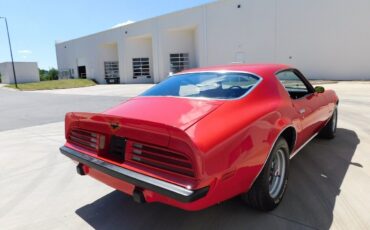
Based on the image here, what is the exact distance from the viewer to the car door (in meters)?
3.20

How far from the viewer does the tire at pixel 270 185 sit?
7.90 feet

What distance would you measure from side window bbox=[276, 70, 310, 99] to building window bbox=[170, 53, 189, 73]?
25435 mm

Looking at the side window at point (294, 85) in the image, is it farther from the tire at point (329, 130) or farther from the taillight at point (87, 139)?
the taillight at point (87, 139)

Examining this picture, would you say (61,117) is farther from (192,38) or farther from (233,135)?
(192,38)

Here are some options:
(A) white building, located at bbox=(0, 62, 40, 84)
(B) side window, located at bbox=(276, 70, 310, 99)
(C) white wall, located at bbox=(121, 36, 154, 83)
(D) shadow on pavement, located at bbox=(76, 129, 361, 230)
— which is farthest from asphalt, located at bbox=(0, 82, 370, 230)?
(A) white building, located at bbox=(0, 62, 40, 84)

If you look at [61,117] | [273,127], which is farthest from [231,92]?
[61,117]

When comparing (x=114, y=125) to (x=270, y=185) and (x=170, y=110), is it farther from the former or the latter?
(x=270, y=185)

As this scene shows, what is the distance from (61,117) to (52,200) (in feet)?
20.6

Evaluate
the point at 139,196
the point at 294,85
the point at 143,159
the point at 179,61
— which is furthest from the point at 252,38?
the point at 139,196

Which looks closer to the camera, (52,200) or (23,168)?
(52,200)

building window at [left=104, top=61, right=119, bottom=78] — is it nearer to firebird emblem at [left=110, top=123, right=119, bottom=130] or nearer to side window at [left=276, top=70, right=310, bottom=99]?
side window at [left=276, top=70, right=310, bottom=99]

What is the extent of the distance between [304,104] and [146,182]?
2.34m

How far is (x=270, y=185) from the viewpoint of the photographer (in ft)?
8.70

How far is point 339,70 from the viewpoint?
1938 centimetres
